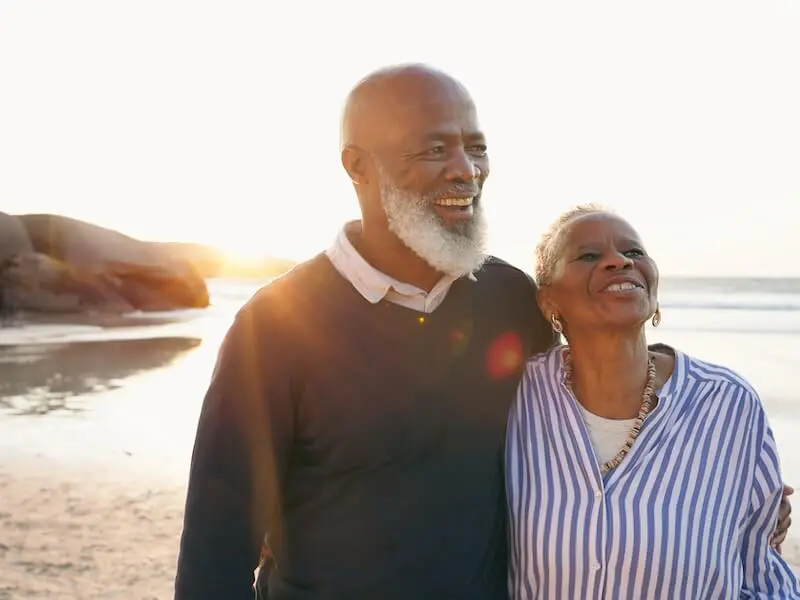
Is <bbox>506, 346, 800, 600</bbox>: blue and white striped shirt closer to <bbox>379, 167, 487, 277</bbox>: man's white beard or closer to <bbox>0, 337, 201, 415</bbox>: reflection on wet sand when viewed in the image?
<bbox>379, 167, 487, 277</bbox>: man's white beard

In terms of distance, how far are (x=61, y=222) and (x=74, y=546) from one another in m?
23.1

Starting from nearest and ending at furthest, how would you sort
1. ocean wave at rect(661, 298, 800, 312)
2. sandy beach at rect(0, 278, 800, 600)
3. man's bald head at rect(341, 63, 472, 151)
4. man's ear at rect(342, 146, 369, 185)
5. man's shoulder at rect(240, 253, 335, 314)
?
1. man's shoulder at rect(240, 253, 335, 314)
2. man's bald head at rect(341, 63, 472, 151)
3. man's ear at rect(342, 146, 369, 185)
4. sandy beach at rect(0, 278, 800, 600)
5. ocean wave at rect(661, 298, 800, 312)

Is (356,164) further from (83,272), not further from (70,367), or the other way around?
(83,272)

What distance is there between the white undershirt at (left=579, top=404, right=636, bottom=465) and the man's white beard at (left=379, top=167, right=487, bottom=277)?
620 mm

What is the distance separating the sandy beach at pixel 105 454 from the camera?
208 inches

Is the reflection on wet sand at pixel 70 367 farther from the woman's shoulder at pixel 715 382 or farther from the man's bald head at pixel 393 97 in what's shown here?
the woman's shoulder at pixel 715 382

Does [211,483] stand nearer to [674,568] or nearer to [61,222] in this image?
[674,568]

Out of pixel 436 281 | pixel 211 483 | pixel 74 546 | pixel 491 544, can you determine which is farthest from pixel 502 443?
pixel 74 546

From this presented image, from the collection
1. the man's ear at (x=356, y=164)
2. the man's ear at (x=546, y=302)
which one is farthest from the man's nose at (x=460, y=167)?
the man's ear at (x=546, y=302)

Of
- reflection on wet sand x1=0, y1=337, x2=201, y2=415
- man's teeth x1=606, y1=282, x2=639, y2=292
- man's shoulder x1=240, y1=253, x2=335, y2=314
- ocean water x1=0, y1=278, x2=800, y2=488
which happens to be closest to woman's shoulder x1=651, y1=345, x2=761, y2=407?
man's teeth x1=606, y1=282, x2=639, y2=292

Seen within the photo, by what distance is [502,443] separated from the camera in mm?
2631

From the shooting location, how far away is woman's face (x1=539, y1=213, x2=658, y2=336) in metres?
2.52

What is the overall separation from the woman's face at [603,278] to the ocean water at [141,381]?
17.1 ft

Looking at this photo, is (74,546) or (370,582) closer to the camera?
(370,582)
